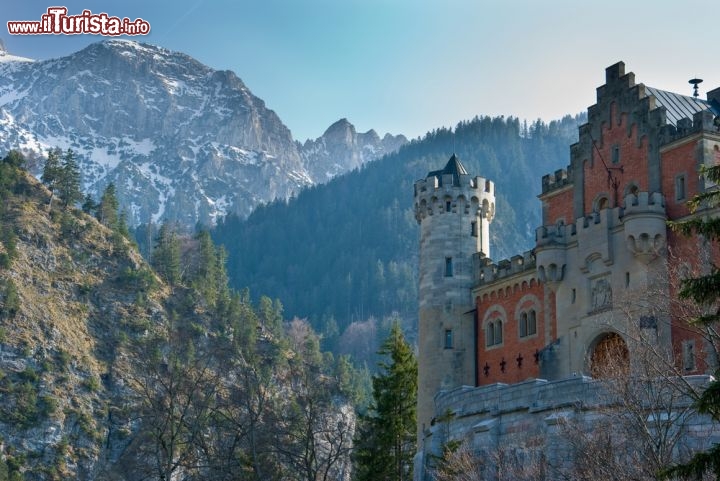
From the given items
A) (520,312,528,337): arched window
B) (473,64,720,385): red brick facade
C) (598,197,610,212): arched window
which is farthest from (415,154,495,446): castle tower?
(598,197,610,212): arched window

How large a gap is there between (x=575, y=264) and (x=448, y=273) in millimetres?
10415

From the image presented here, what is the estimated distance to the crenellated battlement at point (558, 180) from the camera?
62500 millimetres

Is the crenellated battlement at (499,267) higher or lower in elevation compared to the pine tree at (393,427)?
higher

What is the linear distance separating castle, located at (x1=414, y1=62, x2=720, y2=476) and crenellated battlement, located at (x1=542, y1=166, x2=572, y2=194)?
10cm

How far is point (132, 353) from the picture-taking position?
133m

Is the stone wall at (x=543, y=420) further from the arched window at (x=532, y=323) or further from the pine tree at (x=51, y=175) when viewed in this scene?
the pine tree at (x=51, y=175)

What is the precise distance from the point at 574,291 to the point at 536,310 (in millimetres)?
3735

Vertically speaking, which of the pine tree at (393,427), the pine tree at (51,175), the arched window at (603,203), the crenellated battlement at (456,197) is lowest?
the pine tree at (393,427)

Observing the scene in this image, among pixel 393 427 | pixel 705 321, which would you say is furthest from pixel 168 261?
pixel 705 321

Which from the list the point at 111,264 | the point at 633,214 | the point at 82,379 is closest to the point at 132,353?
the point at 82,379

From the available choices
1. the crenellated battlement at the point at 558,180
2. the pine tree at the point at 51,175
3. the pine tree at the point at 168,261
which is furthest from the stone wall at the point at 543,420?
the pine tree at the point at 168,261

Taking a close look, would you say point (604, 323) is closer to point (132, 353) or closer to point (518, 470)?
point (518, 470)

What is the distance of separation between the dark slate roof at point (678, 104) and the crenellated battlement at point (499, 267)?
1010 centimetres

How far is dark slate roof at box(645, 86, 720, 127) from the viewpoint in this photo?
58156 millimetres
